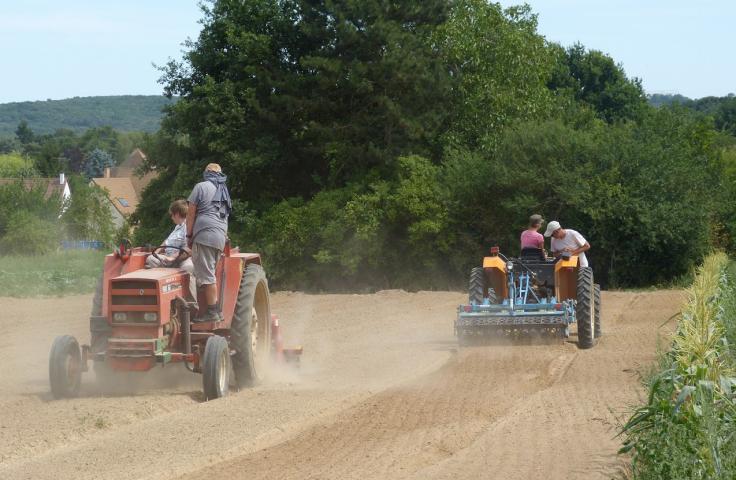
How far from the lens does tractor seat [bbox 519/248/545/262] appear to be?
1599 cm

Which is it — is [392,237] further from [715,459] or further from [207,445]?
[715,459]

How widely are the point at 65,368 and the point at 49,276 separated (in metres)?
20.0

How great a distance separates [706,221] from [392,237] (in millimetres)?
8480

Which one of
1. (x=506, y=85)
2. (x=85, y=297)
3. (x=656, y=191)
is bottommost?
(x=85, y=297)

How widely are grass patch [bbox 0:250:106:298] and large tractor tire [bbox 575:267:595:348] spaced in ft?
47.4

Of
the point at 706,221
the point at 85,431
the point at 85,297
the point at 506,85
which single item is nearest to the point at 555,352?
the point at 85,431

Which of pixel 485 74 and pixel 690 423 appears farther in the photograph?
pixel 485 74

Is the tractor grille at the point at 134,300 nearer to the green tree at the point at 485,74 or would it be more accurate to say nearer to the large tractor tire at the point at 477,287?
the large tractor tire at the point at 477,287

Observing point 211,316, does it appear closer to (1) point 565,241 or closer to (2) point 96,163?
(1) point 565,241

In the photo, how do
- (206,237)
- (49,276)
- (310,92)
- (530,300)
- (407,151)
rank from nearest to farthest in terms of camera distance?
(206,237), (530,300), (49,276), (407,151), (310,92)

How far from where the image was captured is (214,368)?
10125 millimetres

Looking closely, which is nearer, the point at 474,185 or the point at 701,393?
the point at 701,393

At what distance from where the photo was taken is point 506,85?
3241cm

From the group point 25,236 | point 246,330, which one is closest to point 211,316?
point 246,330
